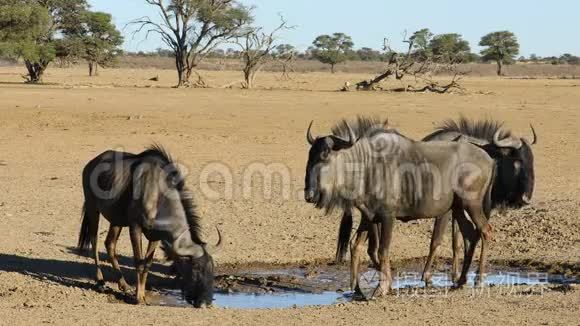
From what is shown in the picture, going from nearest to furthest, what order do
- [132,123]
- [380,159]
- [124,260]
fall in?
[380,159] < [124,260] < [132,123]

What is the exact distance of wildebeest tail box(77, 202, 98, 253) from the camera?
28.8 ft

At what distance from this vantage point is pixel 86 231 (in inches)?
355

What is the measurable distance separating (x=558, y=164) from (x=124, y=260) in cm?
922

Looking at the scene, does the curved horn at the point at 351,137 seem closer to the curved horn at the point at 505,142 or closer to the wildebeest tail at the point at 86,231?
the curved horn at the point at 505,142

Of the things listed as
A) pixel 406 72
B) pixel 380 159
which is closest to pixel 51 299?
pixel 380 159

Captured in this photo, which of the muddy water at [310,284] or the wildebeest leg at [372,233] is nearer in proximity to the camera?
the wildebeest leg at [372,233]

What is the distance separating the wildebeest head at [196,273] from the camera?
761 centimetres

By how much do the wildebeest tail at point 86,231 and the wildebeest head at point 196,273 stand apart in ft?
4.32

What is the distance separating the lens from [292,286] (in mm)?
8922

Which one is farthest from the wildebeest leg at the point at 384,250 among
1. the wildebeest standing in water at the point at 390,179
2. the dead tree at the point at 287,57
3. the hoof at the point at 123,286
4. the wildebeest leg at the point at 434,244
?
the dead tree at the point at 287,57

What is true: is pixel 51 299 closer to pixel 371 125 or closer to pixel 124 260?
pixel 124 260

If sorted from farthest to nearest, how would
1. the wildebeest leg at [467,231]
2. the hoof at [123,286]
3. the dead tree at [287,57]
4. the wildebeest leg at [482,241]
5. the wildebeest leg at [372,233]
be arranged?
the dead tree at [287,57]
the wildebeest leg at [467,231]
the wildebeest leg at [482,241]
the hoof at [123,286]
the wildebeest leg at [372,233]

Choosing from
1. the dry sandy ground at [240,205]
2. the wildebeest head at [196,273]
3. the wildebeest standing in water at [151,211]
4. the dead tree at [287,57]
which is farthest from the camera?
the dead tree at [287,57]

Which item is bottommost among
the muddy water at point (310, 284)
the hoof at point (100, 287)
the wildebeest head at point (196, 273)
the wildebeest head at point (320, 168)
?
the muddy water at point (310, 284)
